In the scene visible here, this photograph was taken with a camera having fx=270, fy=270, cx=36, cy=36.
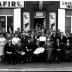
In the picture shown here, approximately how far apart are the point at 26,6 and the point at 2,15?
2.04 meters

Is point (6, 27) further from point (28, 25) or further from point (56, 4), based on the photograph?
point (56, 4)

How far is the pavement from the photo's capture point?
12.6 meters

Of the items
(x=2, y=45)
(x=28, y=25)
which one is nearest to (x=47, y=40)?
(x=2, y=45)

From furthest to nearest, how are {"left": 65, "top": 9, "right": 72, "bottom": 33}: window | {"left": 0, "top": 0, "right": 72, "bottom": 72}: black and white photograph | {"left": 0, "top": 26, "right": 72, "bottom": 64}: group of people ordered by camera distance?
{"left": 65, "top": 9, "right": 72, "bottom": 33}: window, {"left": 0, "top": 26, "right": 72, "bottom": 64}: group of people, {"left": 0, "top": 0, "right": 72, "bottom": 72}: black and white photograph

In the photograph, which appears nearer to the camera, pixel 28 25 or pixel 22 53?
pixel 22 53

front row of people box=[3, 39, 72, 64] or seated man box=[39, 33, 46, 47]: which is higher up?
seated man box=[39, 33, 46, 47]

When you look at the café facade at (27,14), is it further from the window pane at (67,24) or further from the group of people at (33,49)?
the group of people at (33,49)

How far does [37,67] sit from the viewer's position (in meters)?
13.1

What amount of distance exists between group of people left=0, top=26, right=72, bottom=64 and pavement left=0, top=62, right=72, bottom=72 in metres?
0.55

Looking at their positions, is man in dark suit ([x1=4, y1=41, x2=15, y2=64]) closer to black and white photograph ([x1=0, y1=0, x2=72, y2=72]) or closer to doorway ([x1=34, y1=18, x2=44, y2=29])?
black and white photograph ([x1=0, y1=0, x2=72, y2=72])

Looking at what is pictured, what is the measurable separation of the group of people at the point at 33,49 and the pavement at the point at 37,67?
21.8 inches

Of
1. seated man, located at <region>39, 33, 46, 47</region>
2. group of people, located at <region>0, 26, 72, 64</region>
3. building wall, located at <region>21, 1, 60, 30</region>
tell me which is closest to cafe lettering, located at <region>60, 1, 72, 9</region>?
building wall, located at <region>21, 1, 60, 30</region>

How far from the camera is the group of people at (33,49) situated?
46.4 feet

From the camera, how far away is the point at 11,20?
70.1 feet
